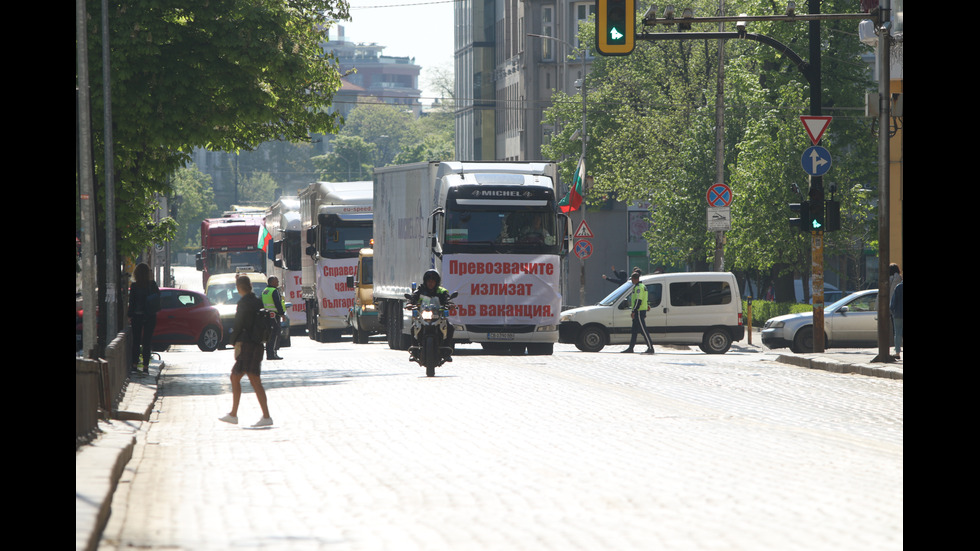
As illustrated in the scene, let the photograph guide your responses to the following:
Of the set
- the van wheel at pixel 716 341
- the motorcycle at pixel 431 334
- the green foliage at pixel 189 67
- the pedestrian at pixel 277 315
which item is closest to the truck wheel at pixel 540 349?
the van wheel at pixel 716 341

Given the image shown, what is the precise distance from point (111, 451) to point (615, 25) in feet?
34.6

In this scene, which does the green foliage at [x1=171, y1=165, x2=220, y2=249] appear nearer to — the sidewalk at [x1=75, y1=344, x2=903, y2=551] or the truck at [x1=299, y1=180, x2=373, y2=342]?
the truck at [x1=299, y1=180, x2=373, y2=342]

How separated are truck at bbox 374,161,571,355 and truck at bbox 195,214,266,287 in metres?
28.8

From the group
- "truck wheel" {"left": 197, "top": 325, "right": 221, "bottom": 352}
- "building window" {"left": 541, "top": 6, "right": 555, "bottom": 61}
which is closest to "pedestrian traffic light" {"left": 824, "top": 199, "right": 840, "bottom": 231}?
"truck wheel" {"left": 197, "top": 325, "right": 221, "bottom": 352}

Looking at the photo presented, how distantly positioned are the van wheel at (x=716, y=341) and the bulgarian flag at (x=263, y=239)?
2167 centimetres

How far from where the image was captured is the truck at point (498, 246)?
28203 millimetres

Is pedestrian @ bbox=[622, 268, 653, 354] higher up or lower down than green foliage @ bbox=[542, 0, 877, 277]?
lower down

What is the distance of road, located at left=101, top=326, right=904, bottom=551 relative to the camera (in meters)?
7.97

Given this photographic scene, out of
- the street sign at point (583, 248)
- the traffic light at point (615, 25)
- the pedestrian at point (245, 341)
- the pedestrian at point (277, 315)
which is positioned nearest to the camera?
the pedestrian at point (245, 341)

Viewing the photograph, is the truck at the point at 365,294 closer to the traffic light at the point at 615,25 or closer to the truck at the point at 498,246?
the truck at the point at 498,246

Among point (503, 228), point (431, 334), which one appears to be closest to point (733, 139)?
point (503, 228)

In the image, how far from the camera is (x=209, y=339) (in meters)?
36.2

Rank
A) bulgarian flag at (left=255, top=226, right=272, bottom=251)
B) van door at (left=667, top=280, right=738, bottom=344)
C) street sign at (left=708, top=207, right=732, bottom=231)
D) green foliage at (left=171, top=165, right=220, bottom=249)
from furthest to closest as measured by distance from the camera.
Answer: green foliage at (left=171, top=165, right=220, bottom=249) < bulgarian flag at (left=255, top=226, right=272, bottom=251) < street sign at (left=708, top=207, right=732, bottom=231) < van door at (left=667, top=280, right=738, bottom=344)
